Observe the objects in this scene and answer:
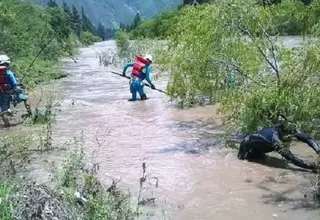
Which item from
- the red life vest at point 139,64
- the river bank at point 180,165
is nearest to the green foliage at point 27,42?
the red life vest at point 139,64

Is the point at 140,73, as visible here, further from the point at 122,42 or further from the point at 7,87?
the point at 122,42

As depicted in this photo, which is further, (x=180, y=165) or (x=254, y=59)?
(x=254, y=59)

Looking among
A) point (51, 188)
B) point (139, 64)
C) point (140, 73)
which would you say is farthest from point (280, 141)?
point (140, 73)

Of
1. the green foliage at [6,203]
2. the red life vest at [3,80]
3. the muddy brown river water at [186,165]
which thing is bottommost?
the muddy brown river water at [186,165]

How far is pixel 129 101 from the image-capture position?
59.2ft

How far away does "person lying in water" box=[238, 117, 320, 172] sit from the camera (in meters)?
8.89

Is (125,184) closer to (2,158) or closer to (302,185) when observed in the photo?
(2,158)

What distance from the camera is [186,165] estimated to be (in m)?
9.85

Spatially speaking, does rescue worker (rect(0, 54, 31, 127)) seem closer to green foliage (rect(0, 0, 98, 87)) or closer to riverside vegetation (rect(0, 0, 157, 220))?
riverside vegetation (rect(0, 0, 157, 220))

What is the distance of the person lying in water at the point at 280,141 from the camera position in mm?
8891

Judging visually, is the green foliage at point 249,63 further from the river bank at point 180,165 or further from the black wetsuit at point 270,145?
the river bank at point 180,165

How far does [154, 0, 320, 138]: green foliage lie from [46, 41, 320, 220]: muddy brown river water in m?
0.88

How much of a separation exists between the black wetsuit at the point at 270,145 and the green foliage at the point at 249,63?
535 millimetres

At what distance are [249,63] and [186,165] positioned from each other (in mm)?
2861
